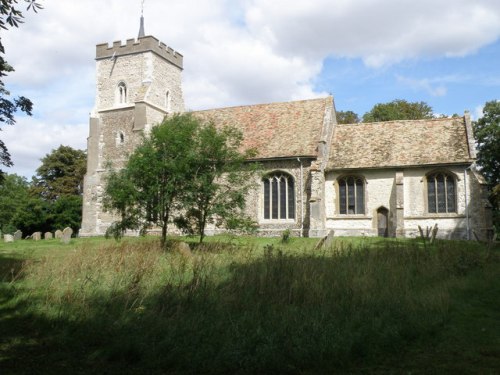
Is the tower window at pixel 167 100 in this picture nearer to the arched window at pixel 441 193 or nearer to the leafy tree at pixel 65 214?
the leafy tree at pixel 65 214

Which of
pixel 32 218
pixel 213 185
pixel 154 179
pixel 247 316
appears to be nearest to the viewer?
pixel 247 316

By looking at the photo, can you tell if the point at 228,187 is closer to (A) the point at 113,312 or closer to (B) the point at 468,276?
(B) the point at 468,276

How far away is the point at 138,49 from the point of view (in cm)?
3353

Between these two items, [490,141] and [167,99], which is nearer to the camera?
[167,99]

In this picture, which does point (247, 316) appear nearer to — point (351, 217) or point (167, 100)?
point (351, 217)

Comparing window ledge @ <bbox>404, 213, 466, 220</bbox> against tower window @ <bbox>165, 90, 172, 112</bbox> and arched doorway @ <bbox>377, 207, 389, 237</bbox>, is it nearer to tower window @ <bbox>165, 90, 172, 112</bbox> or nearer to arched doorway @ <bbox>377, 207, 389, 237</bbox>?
arched doorway @ <bbox>377, 207, 389, 237</bbox>

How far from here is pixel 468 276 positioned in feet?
33.5

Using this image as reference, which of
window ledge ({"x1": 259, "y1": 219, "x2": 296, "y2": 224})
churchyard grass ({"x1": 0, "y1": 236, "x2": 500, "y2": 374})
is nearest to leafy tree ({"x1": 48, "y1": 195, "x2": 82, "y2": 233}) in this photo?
window ledge ({"x1": 259, "y1": 219, "x2": 296, "y2": 224})

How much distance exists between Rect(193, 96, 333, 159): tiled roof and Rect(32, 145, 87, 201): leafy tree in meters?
24.7

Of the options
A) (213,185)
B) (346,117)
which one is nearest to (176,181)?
(213,185)

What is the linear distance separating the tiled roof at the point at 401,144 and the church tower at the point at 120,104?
43.2ft

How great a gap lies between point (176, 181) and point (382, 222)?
13.9 meters

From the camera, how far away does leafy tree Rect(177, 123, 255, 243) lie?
17.7 m

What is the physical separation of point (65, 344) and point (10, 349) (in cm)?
67
